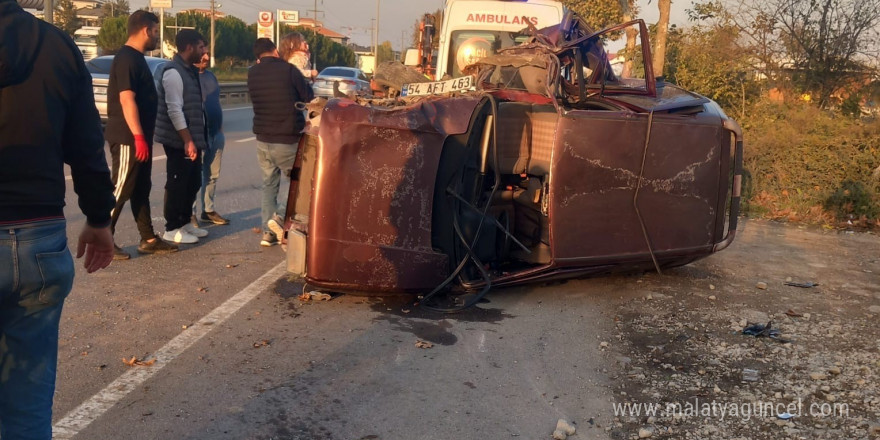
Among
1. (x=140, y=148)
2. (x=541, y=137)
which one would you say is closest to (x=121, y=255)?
(x=140, y=148)

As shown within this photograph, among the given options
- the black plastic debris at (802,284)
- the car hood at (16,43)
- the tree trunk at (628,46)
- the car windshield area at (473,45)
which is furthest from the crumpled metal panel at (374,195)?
the tree trunk at (628,46)

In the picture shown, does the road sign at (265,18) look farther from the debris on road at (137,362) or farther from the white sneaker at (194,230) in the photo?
the debris on road at (137,362)

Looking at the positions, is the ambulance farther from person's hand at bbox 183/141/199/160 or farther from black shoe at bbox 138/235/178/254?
black shoe at bbox 138/235/178/254

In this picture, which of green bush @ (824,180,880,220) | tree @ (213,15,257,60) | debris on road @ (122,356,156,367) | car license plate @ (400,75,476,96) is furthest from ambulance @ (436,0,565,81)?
tree @ (213,15,257,60)

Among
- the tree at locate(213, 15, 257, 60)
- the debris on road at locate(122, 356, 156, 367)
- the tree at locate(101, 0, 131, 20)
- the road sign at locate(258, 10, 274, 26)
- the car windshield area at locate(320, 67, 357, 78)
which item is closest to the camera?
the debris on road at locate(122, 356, 156, 367)

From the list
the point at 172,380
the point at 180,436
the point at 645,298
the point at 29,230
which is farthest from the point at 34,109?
the point at 645,298

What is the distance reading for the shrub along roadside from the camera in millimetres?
9641

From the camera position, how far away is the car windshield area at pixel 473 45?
32.9 ft

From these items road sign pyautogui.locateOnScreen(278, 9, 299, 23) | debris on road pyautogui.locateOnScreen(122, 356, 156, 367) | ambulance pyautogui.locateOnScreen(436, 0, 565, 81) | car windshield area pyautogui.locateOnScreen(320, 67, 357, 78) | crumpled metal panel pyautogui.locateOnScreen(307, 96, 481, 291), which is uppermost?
road sign pyautogui.locateOnScreen(278, 9, 299, 23)

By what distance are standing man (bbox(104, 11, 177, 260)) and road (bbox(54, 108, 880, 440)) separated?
46 centimetres

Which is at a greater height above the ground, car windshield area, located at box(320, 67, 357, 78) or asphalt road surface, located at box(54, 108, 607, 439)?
car windshield area, located at box(320, 67, 357, 78)

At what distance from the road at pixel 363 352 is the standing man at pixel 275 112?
30.9 inches

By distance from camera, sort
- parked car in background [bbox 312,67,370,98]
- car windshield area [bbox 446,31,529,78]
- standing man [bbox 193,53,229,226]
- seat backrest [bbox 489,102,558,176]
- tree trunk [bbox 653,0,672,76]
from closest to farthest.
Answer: seat backrest [bbox 489,102,558,176] < standing man [bbox 193,53,229,226] < car windshield area [bbox 446,31,529,78] < tree trunk [bbox 653,0,672,76] < parked car in background [bbox 312,67,370,98]

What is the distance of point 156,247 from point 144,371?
2737mm
